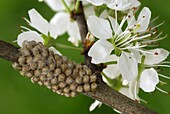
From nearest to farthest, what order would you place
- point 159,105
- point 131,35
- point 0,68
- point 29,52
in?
point 29,52
point 131,35
point 159,105
point 0,68

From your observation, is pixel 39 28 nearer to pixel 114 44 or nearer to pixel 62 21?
pixel 114 44

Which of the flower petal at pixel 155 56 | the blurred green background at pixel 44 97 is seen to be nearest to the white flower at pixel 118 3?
the flower petal at pixel 155 56

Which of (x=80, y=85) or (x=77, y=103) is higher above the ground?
(x=80, y=85)

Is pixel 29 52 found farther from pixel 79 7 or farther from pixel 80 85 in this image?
pixel 79 7

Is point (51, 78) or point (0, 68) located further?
point (0, 68)

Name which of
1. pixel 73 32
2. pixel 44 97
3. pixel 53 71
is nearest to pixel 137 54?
pixel 53 71

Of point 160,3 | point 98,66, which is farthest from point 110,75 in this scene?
point 160,3
